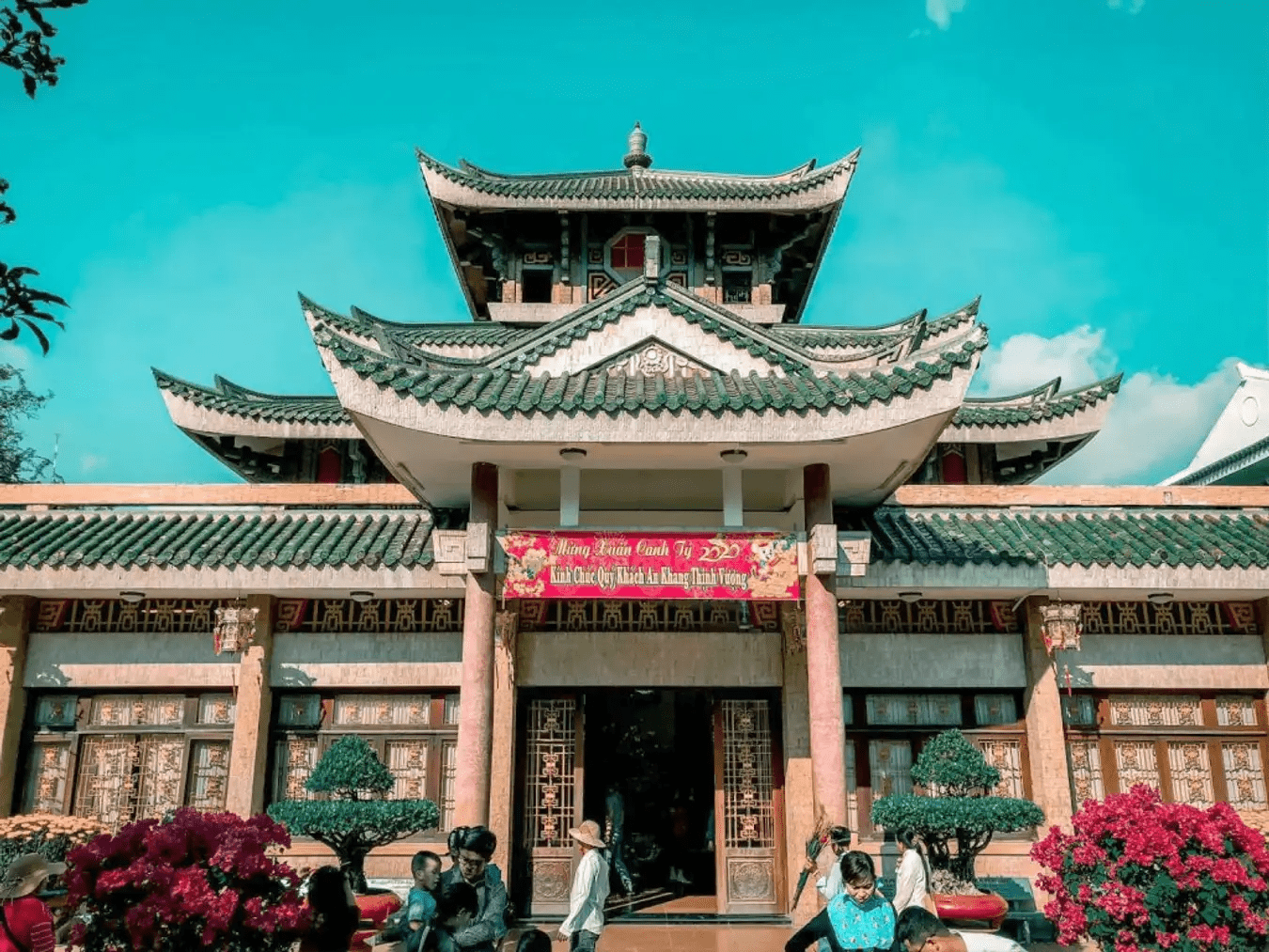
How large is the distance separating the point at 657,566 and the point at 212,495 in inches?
265

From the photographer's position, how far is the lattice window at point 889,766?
12.0 meters

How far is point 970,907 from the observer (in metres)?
9.43

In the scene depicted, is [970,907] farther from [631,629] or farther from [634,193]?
[634,193]

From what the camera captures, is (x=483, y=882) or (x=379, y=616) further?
(x=379, y=616)

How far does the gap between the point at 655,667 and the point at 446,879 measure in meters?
6.25

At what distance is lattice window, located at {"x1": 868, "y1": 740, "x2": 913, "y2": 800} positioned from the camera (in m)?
12.0

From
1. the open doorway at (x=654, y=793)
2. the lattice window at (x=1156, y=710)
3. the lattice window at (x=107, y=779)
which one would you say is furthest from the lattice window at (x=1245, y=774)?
the lattice window at (x=107, y=779)

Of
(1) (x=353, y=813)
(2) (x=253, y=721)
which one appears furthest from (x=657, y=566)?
A: (2) (x=253, y=721)

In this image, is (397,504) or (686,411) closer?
(686,411)

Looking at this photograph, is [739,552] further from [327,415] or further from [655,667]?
[327,415]

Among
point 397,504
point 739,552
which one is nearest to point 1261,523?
point 739,552

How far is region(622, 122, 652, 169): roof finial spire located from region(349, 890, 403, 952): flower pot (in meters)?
16.6

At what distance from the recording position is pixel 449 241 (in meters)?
18.8

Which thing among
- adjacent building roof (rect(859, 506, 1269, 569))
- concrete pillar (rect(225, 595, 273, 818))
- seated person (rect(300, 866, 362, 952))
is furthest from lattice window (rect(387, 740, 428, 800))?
seated person (rect(300, 866, 362, 952))
